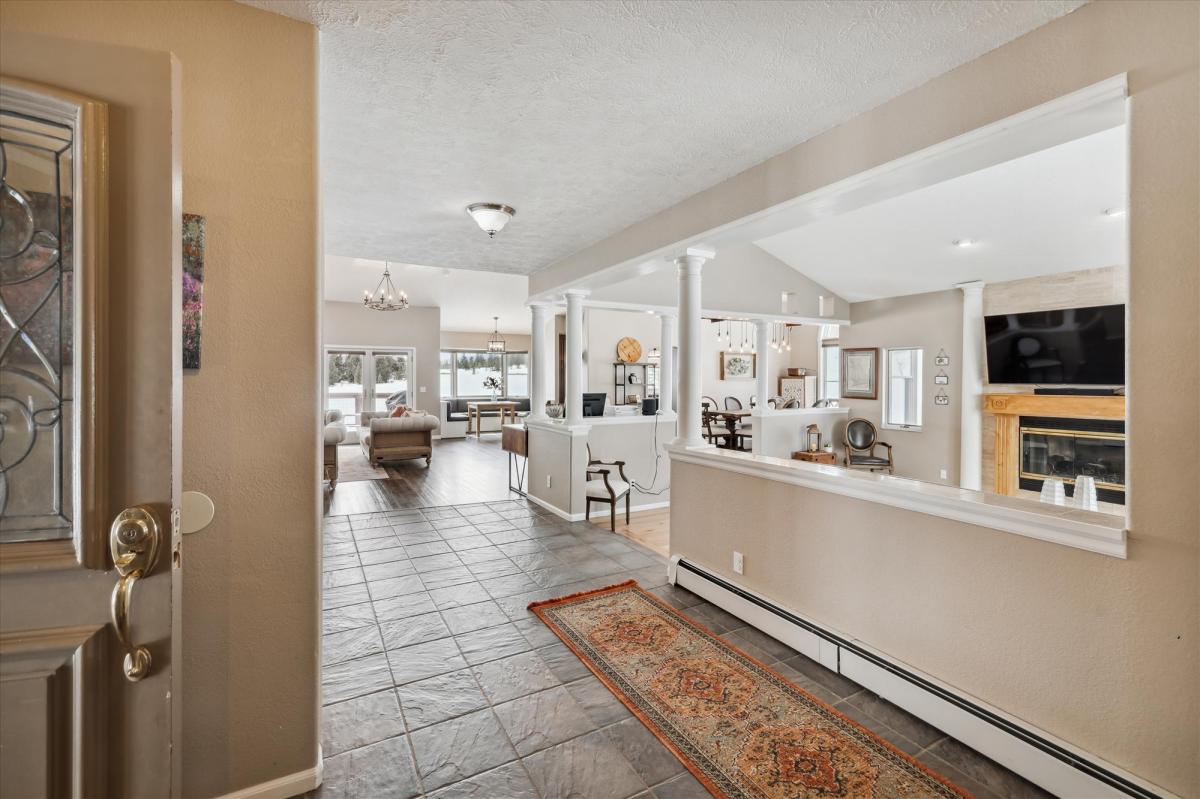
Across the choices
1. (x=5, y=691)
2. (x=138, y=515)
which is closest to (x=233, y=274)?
(x=138, y=515)

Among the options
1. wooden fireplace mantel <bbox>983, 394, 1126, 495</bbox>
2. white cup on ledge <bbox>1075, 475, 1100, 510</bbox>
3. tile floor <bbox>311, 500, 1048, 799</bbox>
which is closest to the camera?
tile floor <bbox>311, 500, 1048, 799</bbox>

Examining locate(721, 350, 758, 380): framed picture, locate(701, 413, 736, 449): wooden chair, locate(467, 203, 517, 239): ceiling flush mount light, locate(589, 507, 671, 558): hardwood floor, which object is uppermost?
locate(467, 203, 517, 239): ceiling flush mount light

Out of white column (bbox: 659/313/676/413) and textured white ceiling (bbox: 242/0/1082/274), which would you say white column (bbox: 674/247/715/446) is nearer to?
textured white ceiling (bbox: 242/0/1082/274)

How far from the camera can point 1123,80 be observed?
1554 millimetres

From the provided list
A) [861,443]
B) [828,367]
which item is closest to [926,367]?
[861,443]

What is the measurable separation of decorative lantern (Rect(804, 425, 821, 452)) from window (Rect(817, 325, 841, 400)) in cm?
311

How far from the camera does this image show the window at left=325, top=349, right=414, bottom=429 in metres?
10.6

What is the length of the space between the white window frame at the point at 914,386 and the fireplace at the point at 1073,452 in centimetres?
104

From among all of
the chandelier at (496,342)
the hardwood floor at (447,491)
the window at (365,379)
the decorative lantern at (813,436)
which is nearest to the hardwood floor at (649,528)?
the hardwood floor at (447,491)

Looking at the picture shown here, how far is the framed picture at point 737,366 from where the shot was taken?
35.2 feet

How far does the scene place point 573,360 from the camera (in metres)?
5.35

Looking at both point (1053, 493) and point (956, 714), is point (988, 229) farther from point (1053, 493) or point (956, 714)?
point (956, 714)

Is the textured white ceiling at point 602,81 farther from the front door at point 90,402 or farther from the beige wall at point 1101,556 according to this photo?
the front door at point 90,402

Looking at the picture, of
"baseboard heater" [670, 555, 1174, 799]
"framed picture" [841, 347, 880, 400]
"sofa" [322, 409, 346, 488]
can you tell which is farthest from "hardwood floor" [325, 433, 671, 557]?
"framed picture" [841, 347, 880, 400]
